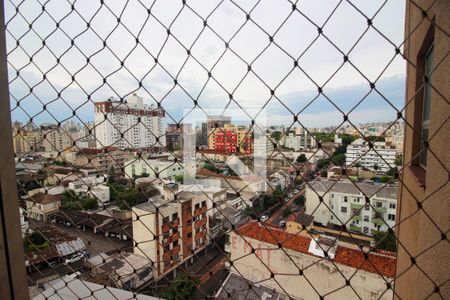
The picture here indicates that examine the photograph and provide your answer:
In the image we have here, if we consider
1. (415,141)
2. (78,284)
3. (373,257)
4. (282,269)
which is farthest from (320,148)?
(282,269)

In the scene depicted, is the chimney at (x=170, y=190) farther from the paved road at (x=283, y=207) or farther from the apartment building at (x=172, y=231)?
the paved road at (x=283, y=207)

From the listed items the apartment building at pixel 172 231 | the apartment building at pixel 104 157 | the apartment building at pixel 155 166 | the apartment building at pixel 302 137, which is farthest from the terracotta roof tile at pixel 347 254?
the apartment building at pixel 104 157

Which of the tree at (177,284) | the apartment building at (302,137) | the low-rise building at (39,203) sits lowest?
the tree at (177,284)

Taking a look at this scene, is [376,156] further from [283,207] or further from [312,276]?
[312,276]

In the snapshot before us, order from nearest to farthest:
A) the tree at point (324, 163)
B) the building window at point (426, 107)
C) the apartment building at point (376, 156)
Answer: the apartment building at point (376, 156) → the building window at point (426, 107) → the tree at point (324, 163)

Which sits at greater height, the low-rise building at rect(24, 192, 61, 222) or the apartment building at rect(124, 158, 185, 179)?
the apartment building at rect(124, 158, 185, 179)

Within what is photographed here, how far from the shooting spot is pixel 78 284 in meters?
0.80

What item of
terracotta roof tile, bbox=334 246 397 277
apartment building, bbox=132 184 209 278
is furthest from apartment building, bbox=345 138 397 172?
terracotta roof tile, bbox=334 246 397 277

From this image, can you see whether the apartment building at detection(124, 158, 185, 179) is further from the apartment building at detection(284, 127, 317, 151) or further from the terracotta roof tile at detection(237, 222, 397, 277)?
the terracotta roof tile at detection(237, 222, 397, 277)

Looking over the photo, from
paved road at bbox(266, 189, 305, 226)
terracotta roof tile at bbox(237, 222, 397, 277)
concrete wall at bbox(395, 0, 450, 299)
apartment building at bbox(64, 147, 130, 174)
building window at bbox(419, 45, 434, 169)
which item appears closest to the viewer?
concrete wall at bbox(395, 0, 450, 299)

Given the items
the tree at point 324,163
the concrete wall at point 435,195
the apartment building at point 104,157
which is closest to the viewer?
the concrete wall at point 435,195

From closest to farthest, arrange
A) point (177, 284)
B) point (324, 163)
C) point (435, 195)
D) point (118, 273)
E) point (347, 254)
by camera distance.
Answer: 1. point (435, 195)
2. point (324, 163)
3. point (118, 273)
4. point (177, 284)
5. point (347, 254)

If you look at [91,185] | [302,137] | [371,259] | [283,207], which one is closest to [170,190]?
[91,185]

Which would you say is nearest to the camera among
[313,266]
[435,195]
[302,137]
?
[435,195]
